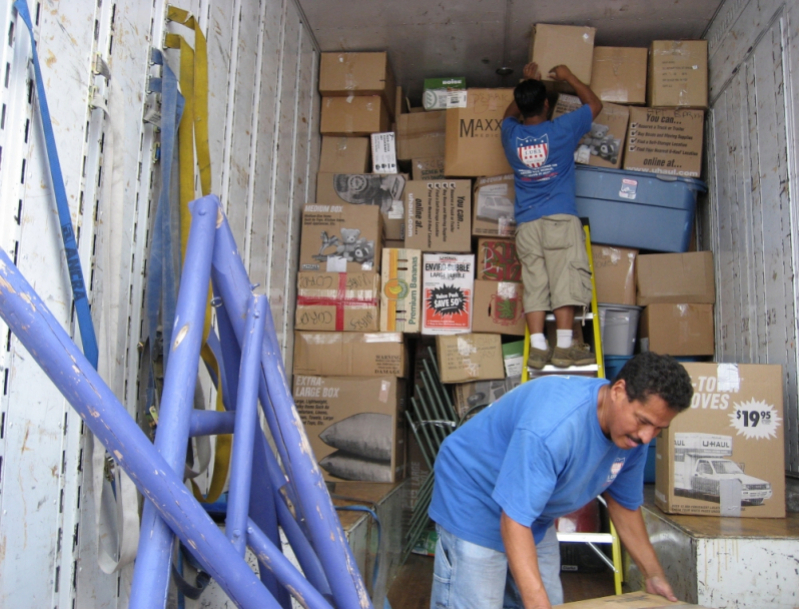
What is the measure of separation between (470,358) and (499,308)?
12.8 inches

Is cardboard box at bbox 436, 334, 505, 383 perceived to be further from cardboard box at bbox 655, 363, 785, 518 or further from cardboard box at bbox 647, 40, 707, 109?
cardboard box at bbox 647, 40, 707, 109

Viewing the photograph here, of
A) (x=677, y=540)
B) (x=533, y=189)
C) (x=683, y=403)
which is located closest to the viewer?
(x=683, y=403)

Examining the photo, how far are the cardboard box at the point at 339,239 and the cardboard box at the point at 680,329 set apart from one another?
1.53 metres

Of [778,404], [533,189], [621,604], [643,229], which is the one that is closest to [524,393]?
[621,604]

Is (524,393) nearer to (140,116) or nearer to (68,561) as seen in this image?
(68,561)

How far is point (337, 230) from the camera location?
12.0 ft

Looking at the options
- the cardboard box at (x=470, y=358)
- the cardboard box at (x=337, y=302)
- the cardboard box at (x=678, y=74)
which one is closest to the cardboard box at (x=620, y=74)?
the cardboard box at (x=678, y=74)

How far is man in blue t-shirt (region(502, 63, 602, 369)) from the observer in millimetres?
3275

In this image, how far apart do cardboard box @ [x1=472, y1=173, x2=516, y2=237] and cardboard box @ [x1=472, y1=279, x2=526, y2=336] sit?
313 millimetres

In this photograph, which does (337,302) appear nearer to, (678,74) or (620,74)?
(620,74)

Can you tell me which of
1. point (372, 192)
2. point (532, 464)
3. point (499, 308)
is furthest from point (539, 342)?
point (532, 464)

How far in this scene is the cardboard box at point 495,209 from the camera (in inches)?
147

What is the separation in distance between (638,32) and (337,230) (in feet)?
7.01

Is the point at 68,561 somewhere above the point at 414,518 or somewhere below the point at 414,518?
above
